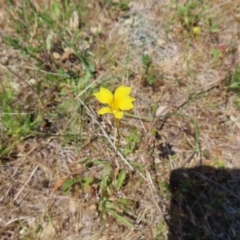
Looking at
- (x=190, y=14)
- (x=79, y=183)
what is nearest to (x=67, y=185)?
(x=79, y=183)

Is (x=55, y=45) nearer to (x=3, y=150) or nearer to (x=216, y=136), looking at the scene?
(x=3, y=150)

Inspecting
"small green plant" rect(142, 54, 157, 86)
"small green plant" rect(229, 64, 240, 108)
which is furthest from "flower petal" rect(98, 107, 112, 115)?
"small green plant" rect(229, 64, 240, 108)

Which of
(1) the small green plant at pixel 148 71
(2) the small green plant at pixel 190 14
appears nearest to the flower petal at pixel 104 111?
(1) the small green plant at pixel 148 71

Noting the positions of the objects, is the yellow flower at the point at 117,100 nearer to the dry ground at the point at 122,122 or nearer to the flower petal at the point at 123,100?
the flower petal at the point at 123,100

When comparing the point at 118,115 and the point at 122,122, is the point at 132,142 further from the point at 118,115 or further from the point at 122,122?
the point at 118,115

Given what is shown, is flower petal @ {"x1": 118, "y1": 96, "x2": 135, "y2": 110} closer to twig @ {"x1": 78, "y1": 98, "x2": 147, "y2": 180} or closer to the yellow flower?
the yellow flower

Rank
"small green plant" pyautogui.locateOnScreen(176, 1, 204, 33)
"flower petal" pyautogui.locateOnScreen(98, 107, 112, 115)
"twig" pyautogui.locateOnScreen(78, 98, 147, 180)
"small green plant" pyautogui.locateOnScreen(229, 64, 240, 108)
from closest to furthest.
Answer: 1. "flower petal" pyautogui.locateOnScreen(98, 107, 112, 115)
2. "twig" pyautogui.locateOnScreen(78, 98, 147, 180)
3. "small green plant" pyautogui.locateOnScreen(229, 64, 240, 108)
4. "small green plant" pyautogui.locateOnScreen(176, 1, 204, 33)

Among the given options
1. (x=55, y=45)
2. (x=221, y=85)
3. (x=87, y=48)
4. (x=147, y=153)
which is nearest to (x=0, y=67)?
(x=55, y=45)
